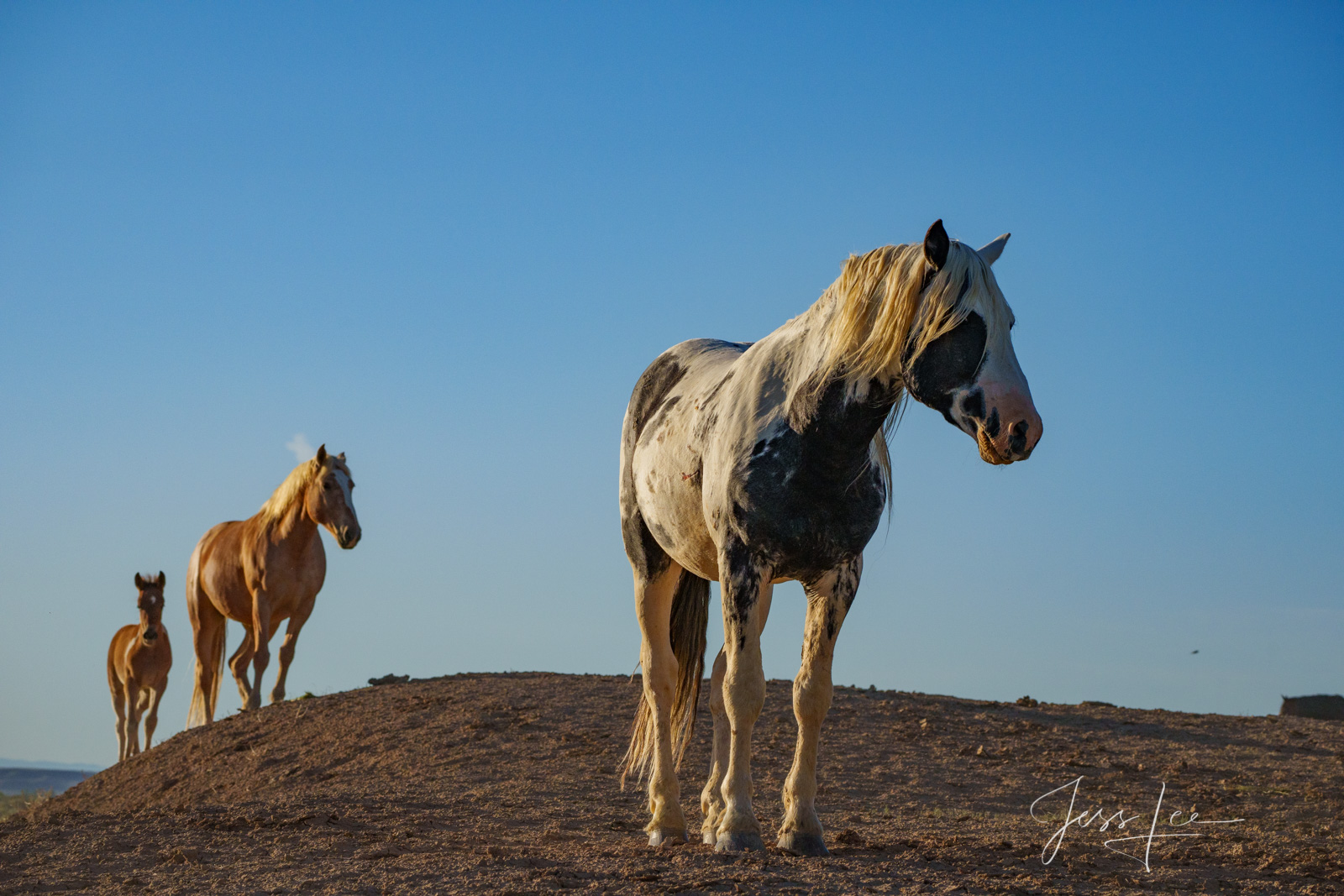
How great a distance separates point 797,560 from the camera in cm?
486

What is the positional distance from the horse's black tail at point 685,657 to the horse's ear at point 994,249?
2.45 metres

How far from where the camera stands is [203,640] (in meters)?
14.7

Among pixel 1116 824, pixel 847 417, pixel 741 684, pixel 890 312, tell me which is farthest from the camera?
pixel 1116 824

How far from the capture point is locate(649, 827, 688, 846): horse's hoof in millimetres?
5438

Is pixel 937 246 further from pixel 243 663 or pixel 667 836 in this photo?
pixel 243 663

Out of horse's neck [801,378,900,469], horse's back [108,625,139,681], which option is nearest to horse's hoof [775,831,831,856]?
horse's neck [801,378,900,469]

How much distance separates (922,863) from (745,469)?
6.14ft

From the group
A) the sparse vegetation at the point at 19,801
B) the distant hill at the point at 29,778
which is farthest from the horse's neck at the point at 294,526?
the distant hill at the point at 29,778

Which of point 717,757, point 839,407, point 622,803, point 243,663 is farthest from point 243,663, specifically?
point 839,407

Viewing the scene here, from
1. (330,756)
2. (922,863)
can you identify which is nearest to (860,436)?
(922,863)

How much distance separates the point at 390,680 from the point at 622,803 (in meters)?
6.10

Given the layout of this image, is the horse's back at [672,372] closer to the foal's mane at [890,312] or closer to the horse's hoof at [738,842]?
the foal's mane at [890,312]

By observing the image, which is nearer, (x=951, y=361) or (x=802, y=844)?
(x=951, y=361)

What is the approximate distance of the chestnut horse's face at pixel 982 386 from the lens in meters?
4.15
